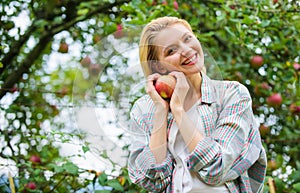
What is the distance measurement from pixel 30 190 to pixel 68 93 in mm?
583

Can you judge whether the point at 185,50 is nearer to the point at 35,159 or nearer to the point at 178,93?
the point at 178,93

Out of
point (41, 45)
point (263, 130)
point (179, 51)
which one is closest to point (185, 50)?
point (179, 51)

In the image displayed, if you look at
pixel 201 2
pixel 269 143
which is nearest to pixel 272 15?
pixel 201 2

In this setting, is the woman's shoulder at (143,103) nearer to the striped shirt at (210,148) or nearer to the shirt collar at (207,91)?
the striped shirt at (210,148)

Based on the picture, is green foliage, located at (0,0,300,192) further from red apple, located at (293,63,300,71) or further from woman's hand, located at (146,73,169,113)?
woman's hand, located at (146,73,169,113)

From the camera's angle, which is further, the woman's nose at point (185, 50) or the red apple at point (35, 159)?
the red apple at point (35, 159)

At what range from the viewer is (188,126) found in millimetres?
1182

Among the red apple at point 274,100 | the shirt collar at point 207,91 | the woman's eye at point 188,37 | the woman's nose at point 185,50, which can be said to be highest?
the woman's eye at point 188,37

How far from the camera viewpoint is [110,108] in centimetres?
128

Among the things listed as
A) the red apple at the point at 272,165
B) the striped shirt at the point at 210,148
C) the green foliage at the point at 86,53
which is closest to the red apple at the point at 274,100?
the green foliage at the point at 86,53

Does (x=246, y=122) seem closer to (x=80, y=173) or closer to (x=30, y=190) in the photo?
(x=80, y=173)

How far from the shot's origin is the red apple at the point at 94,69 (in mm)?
1265

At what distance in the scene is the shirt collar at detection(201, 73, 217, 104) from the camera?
1229mm

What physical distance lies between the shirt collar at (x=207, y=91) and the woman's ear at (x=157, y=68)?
10 centimetres
